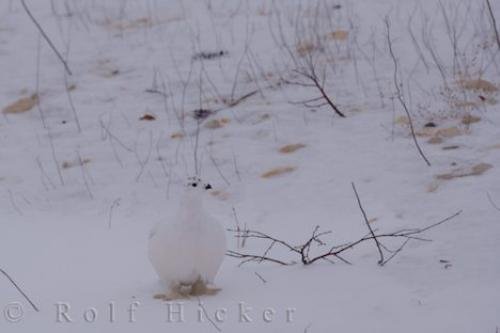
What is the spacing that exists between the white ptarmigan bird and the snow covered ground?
0.10 metres

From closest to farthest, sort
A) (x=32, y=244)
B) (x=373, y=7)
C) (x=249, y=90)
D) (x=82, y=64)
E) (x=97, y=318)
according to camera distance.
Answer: (x=97, y=318) < (x=32, y=244) < (x=249, y=90) < (x=82, y=64) < (x=373, y=7)

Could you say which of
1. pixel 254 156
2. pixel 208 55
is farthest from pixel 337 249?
pixel 208 55

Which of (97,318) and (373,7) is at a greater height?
(373,7)

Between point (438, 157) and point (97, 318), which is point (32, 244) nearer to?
point (97, 318)

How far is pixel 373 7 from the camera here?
21.6ft

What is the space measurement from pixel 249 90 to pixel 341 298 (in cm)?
269

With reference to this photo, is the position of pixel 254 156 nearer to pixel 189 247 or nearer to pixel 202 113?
pixel 202 113

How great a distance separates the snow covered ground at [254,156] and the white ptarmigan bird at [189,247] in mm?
95

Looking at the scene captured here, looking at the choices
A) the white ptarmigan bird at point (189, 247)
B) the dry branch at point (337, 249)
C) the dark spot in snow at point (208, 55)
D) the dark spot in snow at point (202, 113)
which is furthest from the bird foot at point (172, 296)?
the dark spot in snow at point (208, 55)

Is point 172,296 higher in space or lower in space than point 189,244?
lower

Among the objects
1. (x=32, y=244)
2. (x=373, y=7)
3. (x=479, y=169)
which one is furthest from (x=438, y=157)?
(x=373, y=7)

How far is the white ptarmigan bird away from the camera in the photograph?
3.12 m

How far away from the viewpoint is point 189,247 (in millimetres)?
3123

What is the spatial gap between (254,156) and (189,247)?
1730 millimetres
